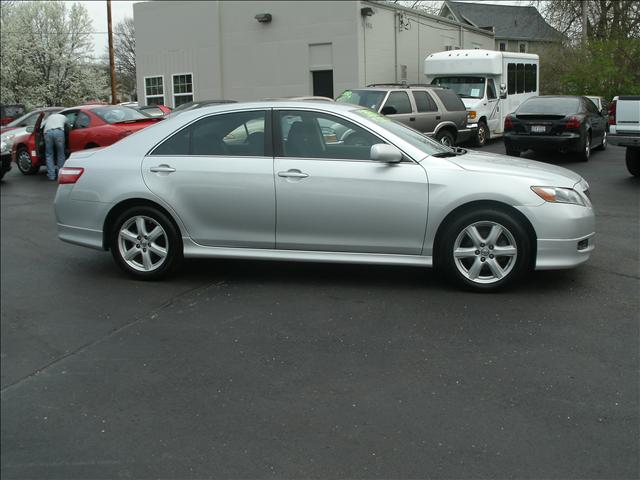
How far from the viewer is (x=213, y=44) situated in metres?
29.5

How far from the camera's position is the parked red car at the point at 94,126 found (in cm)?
1572

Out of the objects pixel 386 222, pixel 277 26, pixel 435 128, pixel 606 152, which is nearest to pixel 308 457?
pixel 386 222

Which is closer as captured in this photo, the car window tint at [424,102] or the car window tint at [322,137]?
the car window tint at [322,137]

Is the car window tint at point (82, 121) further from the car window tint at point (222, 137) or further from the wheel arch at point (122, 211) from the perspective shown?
the car window tint at point (222, 137)

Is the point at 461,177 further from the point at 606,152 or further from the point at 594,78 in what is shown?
the point at 594,78

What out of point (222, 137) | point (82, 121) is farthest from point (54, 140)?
point (222, 137)

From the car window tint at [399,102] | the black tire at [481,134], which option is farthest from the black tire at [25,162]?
the black tire at [481,134]

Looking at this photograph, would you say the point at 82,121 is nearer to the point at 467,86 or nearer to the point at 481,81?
the point at 467,86

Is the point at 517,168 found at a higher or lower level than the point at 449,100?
lower

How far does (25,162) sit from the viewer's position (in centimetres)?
1788

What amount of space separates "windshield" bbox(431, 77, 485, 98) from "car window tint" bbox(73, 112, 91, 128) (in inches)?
416

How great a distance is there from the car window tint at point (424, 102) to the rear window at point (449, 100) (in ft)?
1.48

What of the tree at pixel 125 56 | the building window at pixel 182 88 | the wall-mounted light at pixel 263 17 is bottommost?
the building window at pixel 182 88

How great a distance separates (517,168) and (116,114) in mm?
11853
